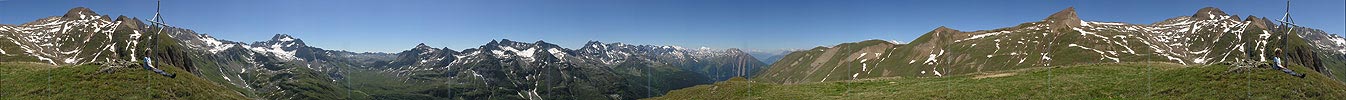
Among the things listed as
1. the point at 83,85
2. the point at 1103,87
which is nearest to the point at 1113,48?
the point at 1103,87

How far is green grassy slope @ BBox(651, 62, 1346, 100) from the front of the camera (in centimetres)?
4419

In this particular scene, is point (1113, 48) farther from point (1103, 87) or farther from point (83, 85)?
point (83, 85)

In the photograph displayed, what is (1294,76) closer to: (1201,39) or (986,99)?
(986,99)

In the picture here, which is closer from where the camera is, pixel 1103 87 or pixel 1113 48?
pixel 1103 87

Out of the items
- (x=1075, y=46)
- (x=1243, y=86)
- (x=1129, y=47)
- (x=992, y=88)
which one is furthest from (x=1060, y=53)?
(x=1243, y=86)

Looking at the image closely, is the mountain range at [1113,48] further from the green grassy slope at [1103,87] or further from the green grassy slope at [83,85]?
the green grassy slope at [83,85]

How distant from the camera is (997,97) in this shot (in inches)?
2156

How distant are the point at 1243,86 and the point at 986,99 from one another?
49.4 ft

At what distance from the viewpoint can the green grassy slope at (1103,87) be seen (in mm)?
44188

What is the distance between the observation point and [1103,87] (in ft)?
178

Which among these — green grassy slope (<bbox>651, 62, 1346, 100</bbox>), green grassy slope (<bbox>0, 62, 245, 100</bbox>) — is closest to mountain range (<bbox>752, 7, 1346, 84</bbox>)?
green grassy slope (<bbox>651, 62, 1346, 100</bbox>)

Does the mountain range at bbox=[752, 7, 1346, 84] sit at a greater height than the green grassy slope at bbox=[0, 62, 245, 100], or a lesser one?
greater

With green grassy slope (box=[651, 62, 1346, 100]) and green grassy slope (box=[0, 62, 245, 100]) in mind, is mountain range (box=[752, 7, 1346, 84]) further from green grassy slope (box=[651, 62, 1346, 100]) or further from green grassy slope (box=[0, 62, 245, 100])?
green grassy slope (box=[0, 62, 245, 100])

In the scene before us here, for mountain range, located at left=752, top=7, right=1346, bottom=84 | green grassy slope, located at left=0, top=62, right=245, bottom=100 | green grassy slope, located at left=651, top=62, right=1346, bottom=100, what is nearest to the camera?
green grassy slope, located at left=651, top=62, right=1346, bottom=100
